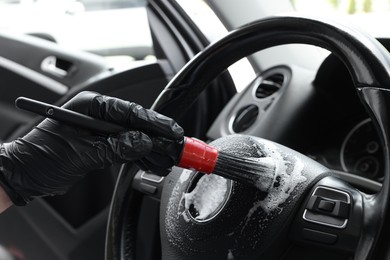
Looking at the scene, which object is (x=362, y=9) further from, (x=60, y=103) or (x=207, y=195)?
(x=60, y=103)

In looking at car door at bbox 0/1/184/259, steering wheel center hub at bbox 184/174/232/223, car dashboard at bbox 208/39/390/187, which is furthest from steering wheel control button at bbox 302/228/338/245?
car door at bbox 0/1/184/259

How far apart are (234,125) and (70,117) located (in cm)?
75

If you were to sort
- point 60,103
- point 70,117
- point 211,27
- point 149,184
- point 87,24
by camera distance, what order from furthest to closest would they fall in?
point 87,24
point 60,103
point 211,27
point 149,184
point 70,117

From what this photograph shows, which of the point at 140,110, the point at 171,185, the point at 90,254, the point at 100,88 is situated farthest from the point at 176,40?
the point at 140,110

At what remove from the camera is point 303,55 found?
1.48 metres

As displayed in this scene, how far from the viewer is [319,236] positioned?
2.66 feet

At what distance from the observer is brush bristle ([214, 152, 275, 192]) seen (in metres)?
0.82

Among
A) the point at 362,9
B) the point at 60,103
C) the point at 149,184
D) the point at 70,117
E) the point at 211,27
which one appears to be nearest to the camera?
the point at 70,117

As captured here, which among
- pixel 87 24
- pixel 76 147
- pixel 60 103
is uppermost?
pixel 76 147

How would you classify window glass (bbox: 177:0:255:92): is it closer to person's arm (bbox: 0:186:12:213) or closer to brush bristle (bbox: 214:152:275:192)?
brush bristle (bbox: 214:152:275:192)

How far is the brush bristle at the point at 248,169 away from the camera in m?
0.82

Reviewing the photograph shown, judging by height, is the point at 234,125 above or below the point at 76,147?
below

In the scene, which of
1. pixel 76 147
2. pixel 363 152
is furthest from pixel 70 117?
pixel 363 152

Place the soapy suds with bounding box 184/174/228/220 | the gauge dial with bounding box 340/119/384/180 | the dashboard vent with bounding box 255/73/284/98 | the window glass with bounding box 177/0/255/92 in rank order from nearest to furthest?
the soapy suds with bounding box 184/174/228/220 < the gauge dial with bounding box 340/119/384/180 < the dashboard vent with bounding box 255/73/284/98 < the window glass with bounding box 177/0/255/92
